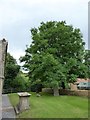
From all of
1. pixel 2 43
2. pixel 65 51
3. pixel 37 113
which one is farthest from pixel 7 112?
pixel 65 51

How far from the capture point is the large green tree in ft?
109

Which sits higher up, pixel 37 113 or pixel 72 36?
pixel 72 36

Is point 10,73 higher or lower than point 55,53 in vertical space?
lower

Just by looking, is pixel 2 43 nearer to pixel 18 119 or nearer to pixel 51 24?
pixel 18 119

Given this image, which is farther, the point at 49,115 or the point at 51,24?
the point at 51,24

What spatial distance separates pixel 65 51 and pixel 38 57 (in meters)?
4.45

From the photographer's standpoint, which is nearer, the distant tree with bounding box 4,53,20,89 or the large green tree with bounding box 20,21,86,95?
the large green tree with bounding box 20,21,86,95

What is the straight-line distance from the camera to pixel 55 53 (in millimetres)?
36281

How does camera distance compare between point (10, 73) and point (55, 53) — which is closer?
point (55, 53)

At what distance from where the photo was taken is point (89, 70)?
125ft

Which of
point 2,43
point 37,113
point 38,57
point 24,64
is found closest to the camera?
point 2,43

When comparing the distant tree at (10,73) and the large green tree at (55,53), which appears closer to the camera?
the large green tree at (55,53)

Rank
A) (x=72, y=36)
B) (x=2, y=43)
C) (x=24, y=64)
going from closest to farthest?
1. (x=2, y=43)
2. (x=72, y=36)
3. (x=24, y=64)

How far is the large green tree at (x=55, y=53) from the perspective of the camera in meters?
33.3
